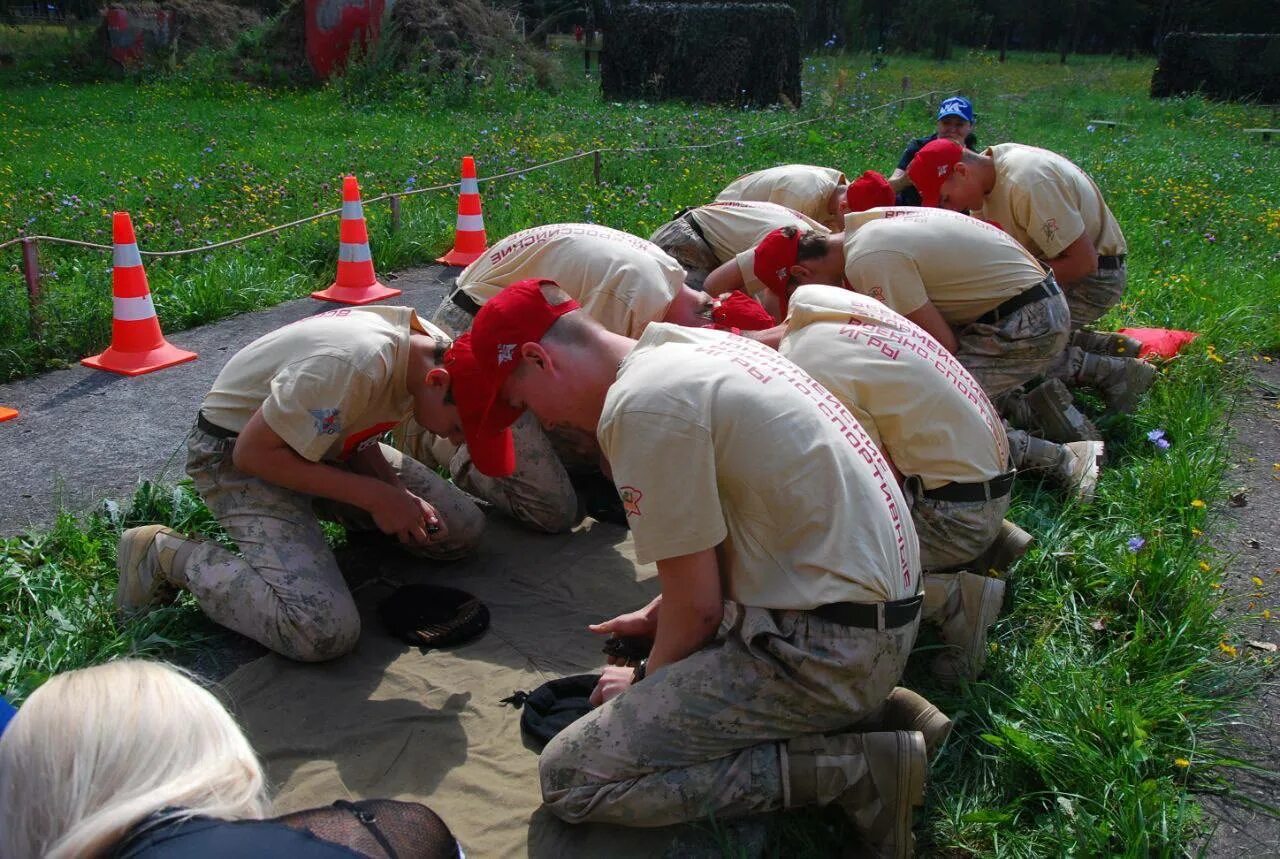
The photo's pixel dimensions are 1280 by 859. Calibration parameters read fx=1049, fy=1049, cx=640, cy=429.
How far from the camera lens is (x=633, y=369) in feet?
7.51

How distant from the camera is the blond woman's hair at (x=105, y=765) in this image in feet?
4.39

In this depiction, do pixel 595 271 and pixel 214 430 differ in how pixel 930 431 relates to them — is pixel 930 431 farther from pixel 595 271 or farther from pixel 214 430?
pixel 214 430

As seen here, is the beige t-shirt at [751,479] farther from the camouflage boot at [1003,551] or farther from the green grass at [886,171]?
the camouflage boot at [1003,551]

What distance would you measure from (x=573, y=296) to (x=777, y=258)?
860mm

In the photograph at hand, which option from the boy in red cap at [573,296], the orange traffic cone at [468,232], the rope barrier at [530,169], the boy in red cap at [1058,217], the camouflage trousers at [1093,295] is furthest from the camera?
the orange traffic cone at [468,232]

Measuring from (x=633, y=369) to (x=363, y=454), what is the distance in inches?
63.2

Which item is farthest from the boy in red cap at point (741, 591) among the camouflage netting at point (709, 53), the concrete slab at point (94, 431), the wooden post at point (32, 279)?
the camouflage netting at point (709, 53)

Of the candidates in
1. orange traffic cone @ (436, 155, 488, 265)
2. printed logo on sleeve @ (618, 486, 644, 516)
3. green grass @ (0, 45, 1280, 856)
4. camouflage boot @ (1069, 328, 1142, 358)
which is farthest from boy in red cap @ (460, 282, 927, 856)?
orange traffic cone @ (436, 155, 488, 265)

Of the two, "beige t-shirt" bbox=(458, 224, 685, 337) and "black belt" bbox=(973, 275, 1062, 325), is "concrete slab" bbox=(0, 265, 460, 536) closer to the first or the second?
"beige t-shirt" bbox=(458, 224, 685, 337)

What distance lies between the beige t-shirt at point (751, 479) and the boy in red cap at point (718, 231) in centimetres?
280

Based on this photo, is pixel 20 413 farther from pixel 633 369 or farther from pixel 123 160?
pixel 123 160

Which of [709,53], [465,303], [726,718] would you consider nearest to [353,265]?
[465,303]

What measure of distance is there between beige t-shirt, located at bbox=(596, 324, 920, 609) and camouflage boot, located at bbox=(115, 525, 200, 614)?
1692 mm

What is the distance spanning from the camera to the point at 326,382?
306 cm
